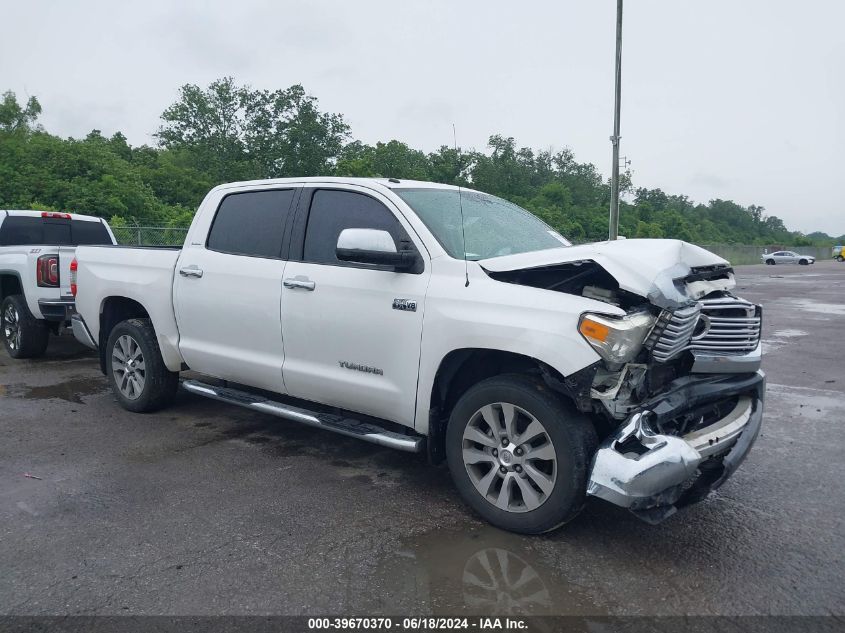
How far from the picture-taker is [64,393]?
6.91m

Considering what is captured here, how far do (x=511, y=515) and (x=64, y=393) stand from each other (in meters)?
5.21

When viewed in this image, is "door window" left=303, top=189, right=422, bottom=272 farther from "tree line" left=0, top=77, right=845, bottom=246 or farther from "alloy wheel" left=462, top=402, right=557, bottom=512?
"tree line" left=0, top=77, right=845, bottom=246

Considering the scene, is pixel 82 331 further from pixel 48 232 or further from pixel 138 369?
pixel 48 232

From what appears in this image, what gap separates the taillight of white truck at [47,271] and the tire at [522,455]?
6163mm

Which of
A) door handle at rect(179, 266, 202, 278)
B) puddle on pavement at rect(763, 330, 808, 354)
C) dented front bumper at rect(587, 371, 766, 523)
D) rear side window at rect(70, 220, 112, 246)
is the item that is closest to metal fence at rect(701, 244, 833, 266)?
puddle on pavement at rect(763, 330, 808, 354)

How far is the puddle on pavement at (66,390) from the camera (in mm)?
6723

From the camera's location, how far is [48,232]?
9477 millimetres

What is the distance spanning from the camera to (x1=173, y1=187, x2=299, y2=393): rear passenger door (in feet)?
15.9

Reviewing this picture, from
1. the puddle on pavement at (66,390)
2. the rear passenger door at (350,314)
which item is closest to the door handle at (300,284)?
the rear passenger door at (350,314)

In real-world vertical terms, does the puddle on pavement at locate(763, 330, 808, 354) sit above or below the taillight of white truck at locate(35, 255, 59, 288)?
below

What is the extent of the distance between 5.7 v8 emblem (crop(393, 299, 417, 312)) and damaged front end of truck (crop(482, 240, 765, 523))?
1.57ft

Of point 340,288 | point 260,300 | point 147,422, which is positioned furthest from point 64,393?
point 340,288

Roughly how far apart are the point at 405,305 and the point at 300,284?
902 mm

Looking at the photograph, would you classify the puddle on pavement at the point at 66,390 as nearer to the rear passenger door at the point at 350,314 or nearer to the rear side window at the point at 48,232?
the rear side window at the point at 48,232
